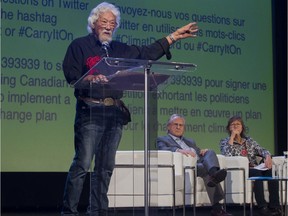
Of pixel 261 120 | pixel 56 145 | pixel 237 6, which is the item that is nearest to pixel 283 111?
pixel 261 120

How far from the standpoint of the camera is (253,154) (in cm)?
544

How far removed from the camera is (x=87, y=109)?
9.51 ft

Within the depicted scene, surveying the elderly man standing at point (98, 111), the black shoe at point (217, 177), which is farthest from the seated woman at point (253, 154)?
the elderly man standing at point (98, 111)

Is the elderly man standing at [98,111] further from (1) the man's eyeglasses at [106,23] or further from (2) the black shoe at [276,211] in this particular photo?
(2) the black shoe at [276,211]

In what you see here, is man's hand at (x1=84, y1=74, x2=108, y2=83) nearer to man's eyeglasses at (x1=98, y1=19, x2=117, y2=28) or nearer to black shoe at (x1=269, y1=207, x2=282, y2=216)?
man's eyeglasses at (x1=98, y1=19, x2=117, y2=28)

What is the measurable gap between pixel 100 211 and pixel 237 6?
4342mm

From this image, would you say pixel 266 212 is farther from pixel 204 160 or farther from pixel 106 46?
pixel 106 46

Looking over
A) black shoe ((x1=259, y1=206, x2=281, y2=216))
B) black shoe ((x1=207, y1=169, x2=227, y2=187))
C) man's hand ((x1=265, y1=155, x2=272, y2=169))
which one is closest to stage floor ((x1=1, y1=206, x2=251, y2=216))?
black shoe ((x1=259, y1=206, x2=281, y2=216))

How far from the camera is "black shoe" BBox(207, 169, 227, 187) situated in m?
4.62

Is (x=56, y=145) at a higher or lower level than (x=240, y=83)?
lower

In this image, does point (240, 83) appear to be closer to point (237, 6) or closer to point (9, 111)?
point (237, 6)

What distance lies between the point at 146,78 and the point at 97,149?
44 cm

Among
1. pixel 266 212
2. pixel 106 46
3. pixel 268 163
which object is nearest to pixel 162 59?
pixel 268 163

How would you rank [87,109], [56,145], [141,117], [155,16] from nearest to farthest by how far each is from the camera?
[141,117] → [87,109] → [56,145] → [155,16]
